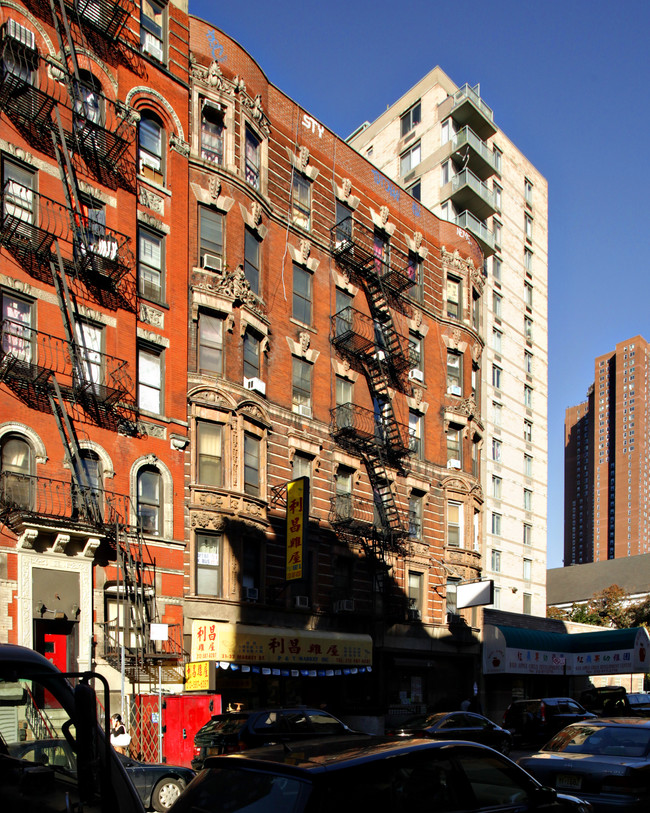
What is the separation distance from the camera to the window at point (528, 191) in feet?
192

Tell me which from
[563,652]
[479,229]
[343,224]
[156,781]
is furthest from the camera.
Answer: [479,229]

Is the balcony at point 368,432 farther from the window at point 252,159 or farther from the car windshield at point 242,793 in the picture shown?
the car windshield at point 242,793

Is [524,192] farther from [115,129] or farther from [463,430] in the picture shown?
[115,129]

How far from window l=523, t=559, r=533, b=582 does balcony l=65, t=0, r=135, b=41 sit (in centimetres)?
3972

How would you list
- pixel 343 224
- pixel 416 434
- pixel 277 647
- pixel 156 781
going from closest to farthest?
pixel 156 781
pixel 277 647
pixel 343 224
pixel 416 434

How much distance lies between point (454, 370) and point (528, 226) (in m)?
23.3

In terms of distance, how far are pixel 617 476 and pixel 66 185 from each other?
191581 millimetres

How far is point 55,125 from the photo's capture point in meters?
22.3

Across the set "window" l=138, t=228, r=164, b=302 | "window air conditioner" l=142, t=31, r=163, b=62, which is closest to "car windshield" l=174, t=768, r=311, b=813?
"window" l=138, t=228, r=164, b=302

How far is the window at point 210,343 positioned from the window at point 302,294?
5027 mm

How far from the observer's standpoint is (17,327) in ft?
68.3

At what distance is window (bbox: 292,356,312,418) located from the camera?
30.4 metres

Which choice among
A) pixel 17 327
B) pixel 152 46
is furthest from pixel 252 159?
pixel 17 327

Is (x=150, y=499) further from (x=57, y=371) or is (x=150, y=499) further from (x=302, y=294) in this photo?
(x=302, y=294)
